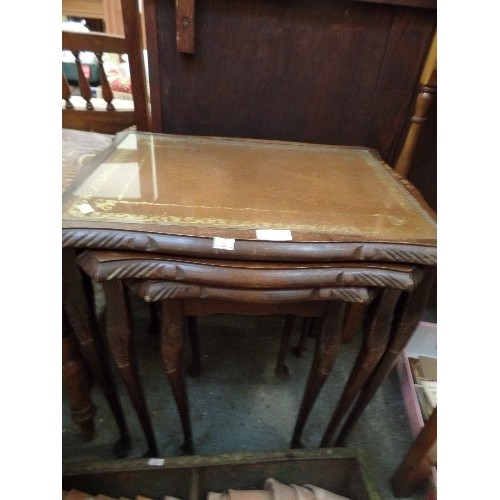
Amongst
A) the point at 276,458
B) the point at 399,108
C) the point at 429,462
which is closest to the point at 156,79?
the point at 399,108

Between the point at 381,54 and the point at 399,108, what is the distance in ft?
0.45

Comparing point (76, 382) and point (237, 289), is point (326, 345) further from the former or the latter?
point (76, 382)

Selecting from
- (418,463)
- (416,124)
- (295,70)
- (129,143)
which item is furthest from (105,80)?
(418,463)

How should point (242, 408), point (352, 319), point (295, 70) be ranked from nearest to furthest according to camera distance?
point (295, 70), point (242, 408), point (352, 319)

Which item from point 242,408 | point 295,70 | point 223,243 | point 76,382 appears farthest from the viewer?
point 242,408

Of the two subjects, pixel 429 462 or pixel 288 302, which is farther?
pixel 429 462

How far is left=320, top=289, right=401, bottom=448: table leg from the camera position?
1.79ft

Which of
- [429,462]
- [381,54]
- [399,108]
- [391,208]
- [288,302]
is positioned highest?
[381,54]

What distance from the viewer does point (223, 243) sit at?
0.45 m

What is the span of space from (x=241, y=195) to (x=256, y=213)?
65 mm

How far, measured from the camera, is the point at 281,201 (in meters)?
0.56

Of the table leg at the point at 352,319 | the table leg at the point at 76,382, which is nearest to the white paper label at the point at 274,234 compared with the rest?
the table leg at the point at 76,382

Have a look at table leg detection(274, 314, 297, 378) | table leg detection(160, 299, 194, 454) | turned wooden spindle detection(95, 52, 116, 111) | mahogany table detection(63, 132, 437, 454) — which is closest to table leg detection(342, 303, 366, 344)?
table leg detection(274, 314, 297, 378)
